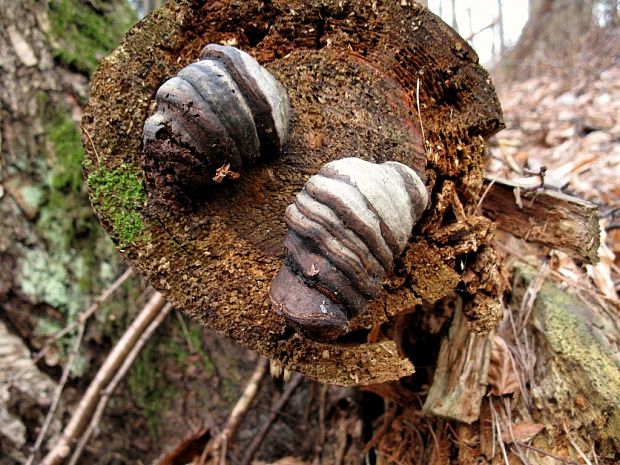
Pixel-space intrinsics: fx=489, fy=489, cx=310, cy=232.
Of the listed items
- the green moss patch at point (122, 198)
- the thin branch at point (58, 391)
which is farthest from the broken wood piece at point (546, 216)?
the thin branch at point (58, 391)

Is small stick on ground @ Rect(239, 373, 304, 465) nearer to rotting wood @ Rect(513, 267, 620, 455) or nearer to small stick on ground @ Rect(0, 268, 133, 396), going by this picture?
small stick on ground @ Rect(0, 268, 133, 396)

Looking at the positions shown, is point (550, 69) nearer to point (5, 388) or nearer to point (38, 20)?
point (38, 20)

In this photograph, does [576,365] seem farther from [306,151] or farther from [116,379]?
[116,379]

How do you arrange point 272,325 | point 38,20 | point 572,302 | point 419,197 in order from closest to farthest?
point 419,197, point 272,325, point 572,302, point 38,20

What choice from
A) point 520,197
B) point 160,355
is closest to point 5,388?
point 160,355

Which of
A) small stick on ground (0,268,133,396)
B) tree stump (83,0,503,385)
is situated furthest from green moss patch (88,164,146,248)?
small stick on ground (0,268,133,396)

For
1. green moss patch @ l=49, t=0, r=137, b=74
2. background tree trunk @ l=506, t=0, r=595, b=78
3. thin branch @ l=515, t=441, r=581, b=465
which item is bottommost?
background tree trunk @ l=506, t=0, r=595, b=78
